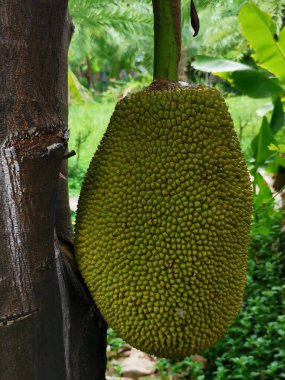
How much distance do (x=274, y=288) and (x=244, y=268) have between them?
1.24 metres

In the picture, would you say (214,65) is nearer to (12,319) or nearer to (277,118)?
(277,118)

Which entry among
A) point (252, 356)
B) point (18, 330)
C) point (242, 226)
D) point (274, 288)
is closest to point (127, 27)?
point (274, 288)

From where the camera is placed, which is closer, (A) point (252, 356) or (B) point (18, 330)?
(B) point (18, 330)

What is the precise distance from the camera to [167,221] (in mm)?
735

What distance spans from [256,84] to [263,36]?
0.24 metres

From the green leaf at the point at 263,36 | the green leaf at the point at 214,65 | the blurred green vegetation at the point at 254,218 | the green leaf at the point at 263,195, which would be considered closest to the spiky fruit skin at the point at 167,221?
the blurred green vegetation at the point at 254,218

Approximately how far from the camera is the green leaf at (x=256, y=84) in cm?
221

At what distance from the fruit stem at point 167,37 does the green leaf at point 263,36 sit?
112cm

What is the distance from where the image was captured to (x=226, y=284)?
77 cm

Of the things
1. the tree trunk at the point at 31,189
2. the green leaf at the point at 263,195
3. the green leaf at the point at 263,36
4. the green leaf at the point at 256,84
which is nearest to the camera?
the tree trunk at the point at 31,189

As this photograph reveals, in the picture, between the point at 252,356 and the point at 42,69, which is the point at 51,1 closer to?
the point at 42,69

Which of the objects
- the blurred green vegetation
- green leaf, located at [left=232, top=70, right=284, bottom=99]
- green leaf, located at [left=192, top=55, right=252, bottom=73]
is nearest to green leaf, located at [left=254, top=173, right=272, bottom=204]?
the blurred green vegetation

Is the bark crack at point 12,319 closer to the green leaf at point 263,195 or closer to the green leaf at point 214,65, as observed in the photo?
the green leaf at point 263,195

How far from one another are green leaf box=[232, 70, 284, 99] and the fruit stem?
146 centimetres
